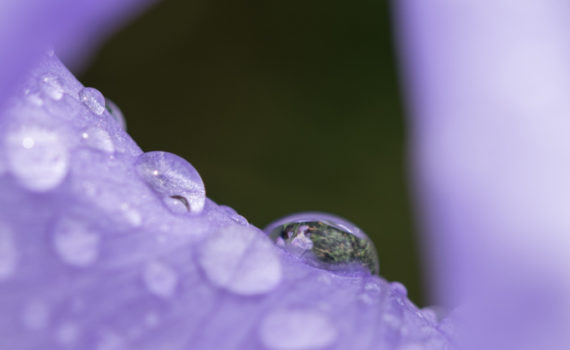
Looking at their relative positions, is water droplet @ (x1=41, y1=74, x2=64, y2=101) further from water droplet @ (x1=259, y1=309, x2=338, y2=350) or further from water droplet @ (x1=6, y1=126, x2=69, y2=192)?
water droplet @ (x1=259, y1=309, x2=338, y2=350)

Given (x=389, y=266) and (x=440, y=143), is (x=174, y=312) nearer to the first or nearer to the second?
(x=440, y=143)

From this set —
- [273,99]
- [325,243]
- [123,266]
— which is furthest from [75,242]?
[273,99]

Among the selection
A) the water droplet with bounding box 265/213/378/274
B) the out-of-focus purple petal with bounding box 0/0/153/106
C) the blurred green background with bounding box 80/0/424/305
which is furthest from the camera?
the blurred green background with bounding box 80/0/424/305

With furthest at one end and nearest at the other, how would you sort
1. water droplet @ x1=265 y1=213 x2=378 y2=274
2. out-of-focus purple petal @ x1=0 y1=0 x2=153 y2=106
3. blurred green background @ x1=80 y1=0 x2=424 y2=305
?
blurred green background @ x1=80 y1=0 x2=424 y2=305 < water droplet @ x1=265 y1=213 x2=378 y2=274 < out-of-focus purple petal @ x1=0 y1=0 x2=153 y2=106

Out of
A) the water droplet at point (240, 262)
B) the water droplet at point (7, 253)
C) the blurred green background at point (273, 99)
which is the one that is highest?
the water droplet at point (7, 253)

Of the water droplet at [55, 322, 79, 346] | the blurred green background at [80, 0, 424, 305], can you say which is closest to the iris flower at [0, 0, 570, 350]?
the water droplet at [55, 322, 79, 346]

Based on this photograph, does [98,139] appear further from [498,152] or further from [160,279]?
[498,152]

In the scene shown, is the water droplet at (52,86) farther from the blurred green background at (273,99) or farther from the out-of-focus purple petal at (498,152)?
the blurred green background at (273,99)

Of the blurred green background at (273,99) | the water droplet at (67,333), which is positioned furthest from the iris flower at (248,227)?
the blurred green background at (273,99)
